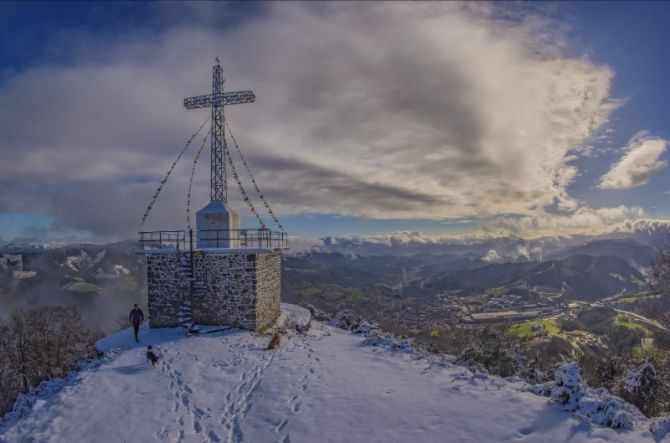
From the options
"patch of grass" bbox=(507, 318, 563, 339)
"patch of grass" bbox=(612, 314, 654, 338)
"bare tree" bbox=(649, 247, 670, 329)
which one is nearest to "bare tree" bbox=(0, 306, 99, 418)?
"bare tree" bbox=(649, 247, 670, 329)

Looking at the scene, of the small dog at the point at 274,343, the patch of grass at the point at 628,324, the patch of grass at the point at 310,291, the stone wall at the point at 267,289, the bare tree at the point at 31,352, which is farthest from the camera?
the patch of grass at the point at 310,291

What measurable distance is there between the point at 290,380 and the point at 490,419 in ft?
20.3

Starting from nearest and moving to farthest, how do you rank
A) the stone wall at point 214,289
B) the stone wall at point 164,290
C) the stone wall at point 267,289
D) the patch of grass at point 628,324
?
the stone wall at point 214,289
the stone wall at point 267,289
the stone wall at point 164,290
the patch of grass at point 628,324

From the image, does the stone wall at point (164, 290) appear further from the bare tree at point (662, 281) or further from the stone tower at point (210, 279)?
the bare tree at point (662, 281)

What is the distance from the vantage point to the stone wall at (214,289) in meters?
17.3

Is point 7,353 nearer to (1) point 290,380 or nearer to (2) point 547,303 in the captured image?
(1) point 290,380

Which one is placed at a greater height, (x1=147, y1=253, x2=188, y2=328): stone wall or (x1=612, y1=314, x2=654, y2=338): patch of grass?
(x1=147, y1=253, x2=188, y2=328): stone wall

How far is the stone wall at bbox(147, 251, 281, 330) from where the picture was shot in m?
17.3

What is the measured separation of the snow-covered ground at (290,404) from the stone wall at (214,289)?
2971mm

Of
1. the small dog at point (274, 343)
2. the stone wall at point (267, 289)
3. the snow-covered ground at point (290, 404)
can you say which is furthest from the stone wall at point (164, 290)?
the small dog at point (274, 343)

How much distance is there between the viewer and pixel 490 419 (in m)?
8.05

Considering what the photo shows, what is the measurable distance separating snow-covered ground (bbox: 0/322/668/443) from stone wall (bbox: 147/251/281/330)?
2.97m

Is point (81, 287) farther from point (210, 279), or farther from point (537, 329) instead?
point (537, 329)

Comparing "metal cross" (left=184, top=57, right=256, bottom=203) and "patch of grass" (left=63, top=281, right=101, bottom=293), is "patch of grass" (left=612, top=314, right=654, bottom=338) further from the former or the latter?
"patch of grass" (left=63, top=281, right=101, bottom=293)
